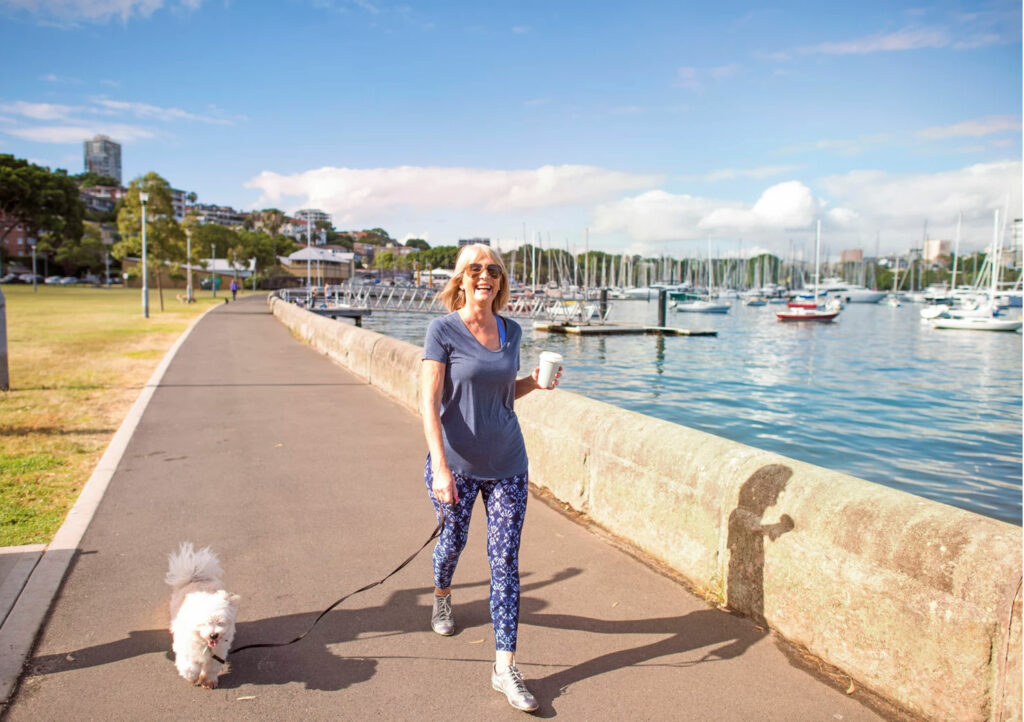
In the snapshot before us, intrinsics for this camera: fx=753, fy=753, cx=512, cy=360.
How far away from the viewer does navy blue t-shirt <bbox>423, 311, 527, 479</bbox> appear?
11.1ft

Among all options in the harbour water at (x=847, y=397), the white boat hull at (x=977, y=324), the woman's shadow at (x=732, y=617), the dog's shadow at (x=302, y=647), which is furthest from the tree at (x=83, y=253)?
the woman's shadow at (x=732, y=617)

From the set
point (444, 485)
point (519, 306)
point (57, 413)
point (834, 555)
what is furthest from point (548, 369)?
point (519, 306)

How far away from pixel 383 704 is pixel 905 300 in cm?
13913

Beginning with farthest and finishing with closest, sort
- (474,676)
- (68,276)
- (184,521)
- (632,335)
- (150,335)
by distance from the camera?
(68,276)
(632,335)
(150,335)
(184,521)
(474,676)

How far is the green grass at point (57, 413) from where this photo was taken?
18.8 feet

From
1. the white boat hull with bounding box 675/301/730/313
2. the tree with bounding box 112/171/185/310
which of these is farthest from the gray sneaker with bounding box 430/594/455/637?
the white boat hull with bounding box 675/301/730/313

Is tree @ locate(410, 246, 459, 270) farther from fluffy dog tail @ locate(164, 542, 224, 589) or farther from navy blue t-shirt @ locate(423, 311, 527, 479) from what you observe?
navy blue t-shirt @ locate(423, 311, 527, 479)

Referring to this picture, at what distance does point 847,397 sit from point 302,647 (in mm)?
23218

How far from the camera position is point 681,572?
15.0 feet

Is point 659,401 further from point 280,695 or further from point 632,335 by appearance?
point 632,335

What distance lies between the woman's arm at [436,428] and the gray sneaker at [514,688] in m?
0.77

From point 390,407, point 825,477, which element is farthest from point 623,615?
point 390,407

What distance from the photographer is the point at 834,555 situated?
3416 millimetres

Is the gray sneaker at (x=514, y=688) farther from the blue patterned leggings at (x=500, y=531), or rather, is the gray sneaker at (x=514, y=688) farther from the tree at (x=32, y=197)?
the tree at (x=32, y=197)
